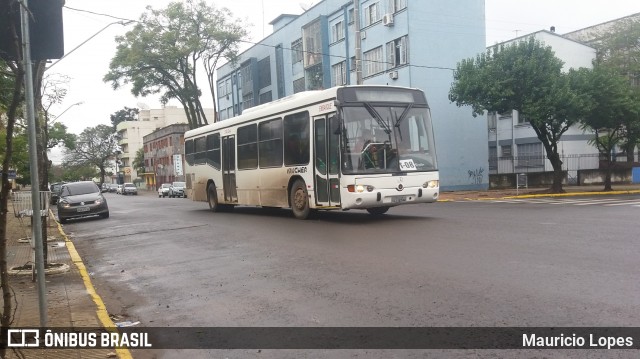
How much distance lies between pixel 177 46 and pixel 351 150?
33435mm

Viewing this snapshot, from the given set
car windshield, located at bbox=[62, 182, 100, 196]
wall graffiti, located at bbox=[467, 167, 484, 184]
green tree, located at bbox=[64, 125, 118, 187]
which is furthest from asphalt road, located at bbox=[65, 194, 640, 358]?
green tree, located at bbox=[64, 125, 118, 187]

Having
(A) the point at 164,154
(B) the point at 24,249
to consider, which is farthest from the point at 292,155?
(A) the point at 164,154

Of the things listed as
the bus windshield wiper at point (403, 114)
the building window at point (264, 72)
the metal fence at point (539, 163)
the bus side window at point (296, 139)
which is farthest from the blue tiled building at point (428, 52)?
the bus windshield wiper at point (403, 114)

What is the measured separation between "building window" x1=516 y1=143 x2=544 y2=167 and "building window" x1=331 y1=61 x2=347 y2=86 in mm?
13760

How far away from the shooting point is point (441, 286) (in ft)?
19.4

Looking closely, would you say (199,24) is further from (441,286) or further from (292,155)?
(441,286)

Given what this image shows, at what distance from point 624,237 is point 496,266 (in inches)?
140

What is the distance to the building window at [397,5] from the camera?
30.6 meters

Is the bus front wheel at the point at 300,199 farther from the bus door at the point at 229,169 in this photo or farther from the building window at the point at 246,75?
the building window at the point at 246,75

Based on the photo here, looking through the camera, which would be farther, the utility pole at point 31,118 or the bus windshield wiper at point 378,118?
the bus windshield wiper at point 378,118

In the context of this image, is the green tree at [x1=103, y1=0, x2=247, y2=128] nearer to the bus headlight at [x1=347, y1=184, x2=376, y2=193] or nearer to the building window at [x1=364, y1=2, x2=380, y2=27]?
the building window at [x1=364, y1=2, x2=380, y2=27]

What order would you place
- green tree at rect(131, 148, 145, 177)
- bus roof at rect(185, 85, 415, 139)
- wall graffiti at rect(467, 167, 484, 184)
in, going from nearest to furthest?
bus roof at rect(185, 85, 415, 139), wall graffiti at rect(467, 167, 484, 184), green tree at rect(131, 148, 145, 177)

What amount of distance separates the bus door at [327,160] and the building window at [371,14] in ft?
73.5

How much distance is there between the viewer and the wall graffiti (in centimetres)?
3222
